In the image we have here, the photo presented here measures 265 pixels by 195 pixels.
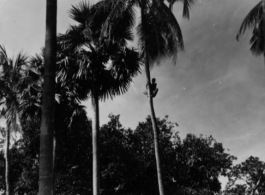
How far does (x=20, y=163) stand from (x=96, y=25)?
17.3 meters

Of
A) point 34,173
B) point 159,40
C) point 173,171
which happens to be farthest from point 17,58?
point 173,171

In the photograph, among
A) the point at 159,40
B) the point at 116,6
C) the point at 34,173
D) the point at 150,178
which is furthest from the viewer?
the point at 150,178

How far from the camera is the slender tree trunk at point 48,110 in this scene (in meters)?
4.92

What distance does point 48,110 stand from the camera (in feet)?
17.5

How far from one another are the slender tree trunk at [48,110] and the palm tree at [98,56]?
20.9 ft

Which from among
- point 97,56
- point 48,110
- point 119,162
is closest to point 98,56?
point 97,56

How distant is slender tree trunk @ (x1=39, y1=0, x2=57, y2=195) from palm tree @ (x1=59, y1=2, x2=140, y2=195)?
6382 millimetres

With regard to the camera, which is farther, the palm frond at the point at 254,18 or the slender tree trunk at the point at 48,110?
the palm frond at the point at 254,18

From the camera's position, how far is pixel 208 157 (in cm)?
2702

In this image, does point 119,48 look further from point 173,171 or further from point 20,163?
point 20,163

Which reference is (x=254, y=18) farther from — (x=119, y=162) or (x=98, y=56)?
(x=119, y=162)

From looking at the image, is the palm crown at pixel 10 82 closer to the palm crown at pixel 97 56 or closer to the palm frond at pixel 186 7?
the palm crown at pixel 97 56

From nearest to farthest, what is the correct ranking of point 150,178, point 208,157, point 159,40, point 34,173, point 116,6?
point 116,6 → point 159,40 → point 34,173 → point 150,178 → point 208,157

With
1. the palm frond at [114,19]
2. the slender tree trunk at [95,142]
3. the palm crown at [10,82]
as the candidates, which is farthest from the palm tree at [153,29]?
the palm crown at [10,82]
